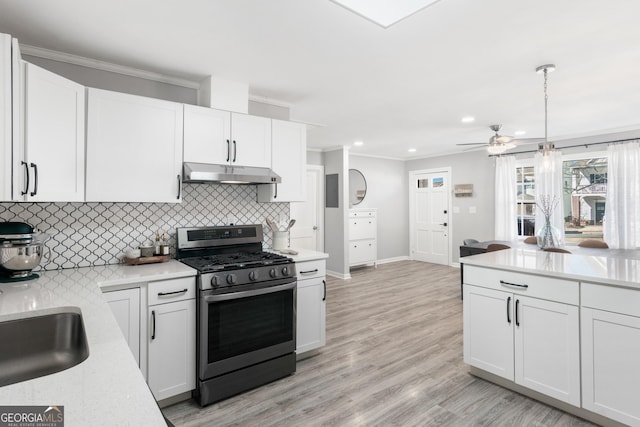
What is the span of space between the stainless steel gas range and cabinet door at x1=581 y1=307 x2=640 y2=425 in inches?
77.0

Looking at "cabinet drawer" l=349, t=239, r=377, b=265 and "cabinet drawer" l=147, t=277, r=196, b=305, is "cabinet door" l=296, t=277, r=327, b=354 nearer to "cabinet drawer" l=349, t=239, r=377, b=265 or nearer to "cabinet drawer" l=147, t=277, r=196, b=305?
"cabinet drawer" l=147, t=277, r=196, b=305

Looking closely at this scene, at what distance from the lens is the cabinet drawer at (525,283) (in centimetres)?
212

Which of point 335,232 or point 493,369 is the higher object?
point 335,232

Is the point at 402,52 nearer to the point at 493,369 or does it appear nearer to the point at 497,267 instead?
the point at 497,267

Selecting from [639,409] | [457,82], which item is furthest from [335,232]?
[639,409]

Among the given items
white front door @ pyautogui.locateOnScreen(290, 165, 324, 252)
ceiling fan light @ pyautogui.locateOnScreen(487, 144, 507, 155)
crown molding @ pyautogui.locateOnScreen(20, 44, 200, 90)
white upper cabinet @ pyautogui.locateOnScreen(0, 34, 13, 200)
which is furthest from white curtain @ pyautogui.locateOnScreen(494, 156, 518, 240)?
white upper cabinet @ pyautogui.locateOnScreen(0, 34, 13, 200)

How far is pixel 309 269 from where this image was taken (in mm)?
2977

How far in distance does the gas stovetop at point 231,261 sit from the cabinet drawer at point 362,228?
3793 millimetres

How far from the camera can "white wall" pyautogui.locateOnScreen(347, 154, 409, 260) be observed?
7.41 meters

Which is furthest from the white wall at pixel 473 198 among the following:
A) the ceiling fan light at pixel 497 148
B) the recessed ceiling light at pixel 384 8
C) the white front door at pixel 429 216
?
the recessed ceiling light at pixel 384 8

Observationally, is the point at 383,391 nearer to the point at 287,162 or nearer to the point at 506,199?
the point at 287,162

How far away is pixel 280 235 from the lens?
332 cm

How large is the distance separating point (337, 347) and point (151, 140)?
244cm

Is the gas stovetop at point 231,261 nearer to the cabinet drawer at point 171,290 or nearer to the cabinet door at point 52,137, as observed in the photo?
the cabinet drawer at point 171,290
